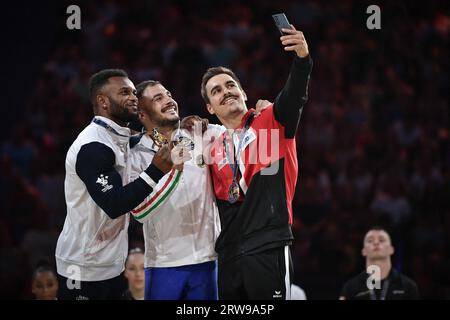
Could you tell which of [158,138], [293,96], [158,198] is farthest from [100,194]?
[293,96]

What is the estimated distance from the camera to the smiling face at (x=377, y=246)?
6039mm

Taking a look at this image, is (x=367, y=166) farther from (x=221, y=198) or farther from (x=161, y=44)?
(x=221, y=198)

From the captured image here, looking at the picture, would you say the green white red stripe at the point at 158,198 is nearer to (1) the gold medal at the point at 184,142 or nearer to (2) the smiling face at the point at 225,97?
(1) the gold medal at the point at 184,142

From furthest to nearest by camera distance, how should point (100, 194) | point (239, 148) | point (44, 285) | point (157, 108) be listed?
1. point (44, 285)
2. point (157, 108)
3. point (239, 148)
4. point (100, 194)

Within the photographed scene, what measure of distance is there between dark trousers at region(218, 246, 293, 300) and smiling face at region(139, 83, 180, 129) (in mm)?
1043

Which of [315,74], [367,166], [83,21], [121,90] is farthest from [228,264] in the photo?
[83,21]

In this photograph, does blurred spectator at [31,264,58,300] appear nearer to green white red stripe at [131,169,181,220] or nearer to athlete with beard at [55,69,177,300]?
athlete with beard at [55,69,177,300]

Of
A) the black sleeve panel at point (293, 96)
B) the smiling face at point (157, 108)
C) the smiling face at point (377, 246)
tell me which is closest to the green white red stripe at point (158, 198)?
the smiling face at point (157, 108)

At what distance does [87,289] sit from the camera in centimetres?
414

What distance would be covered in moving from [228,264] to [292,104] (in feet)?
3.11

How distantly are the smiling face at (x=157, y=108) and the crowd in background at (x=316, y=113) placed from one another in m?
2.65

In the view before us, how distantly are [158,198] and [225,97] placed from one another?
71 centimetres

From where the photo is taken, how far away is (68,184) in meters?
4.25

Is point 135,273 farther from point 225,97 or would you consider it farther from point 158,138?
point 225,97
